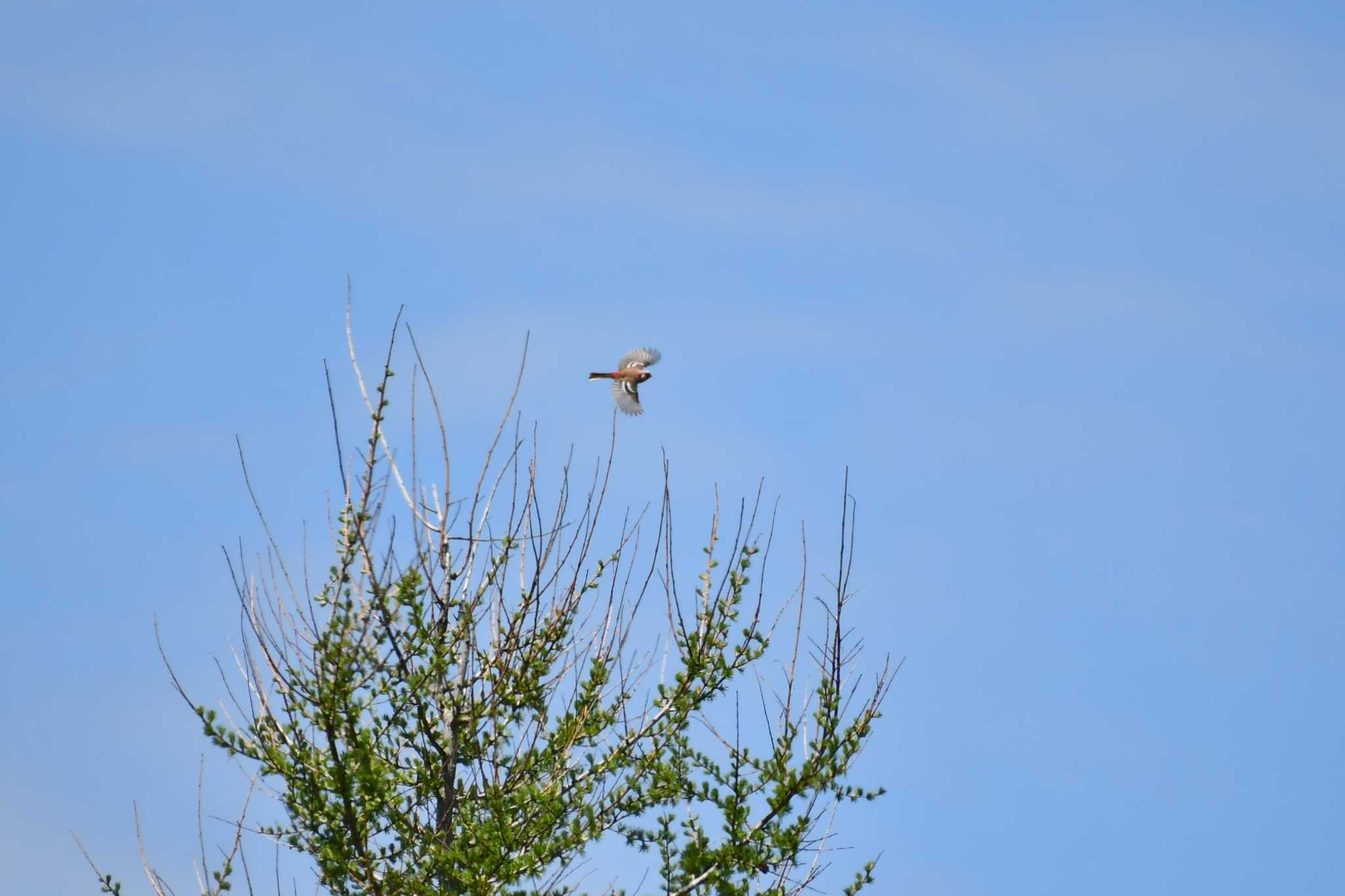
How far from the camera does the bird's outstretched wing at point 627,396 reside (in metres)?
10.4

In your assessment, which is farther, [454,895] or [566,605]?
[566,605]

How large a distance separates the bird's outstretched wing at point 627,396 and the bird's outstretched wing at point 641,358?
0.23 metres

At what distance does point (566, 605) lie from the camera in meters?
8.52

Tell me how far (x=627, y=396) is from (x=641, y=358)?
43cm

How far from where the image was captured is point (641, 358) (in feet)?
35.5

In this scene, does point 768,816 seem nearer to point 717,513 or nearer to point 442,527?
point 717,513

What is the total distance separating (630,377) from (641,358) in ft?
0.78

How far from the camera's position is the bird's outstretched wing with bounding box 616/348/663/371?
35.4 feet

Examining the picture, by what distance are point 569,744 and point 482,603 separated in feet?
3.16

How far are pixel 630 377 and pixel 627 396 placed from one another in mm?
197

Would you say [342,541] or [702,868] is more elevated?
[342,541]

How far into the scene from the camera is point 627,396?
10.5 m

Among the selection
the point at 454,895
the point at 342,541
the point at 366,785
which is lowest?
the point at 454,895

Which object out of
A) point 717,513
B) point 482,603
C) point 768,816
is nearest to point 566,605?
point 482,603
